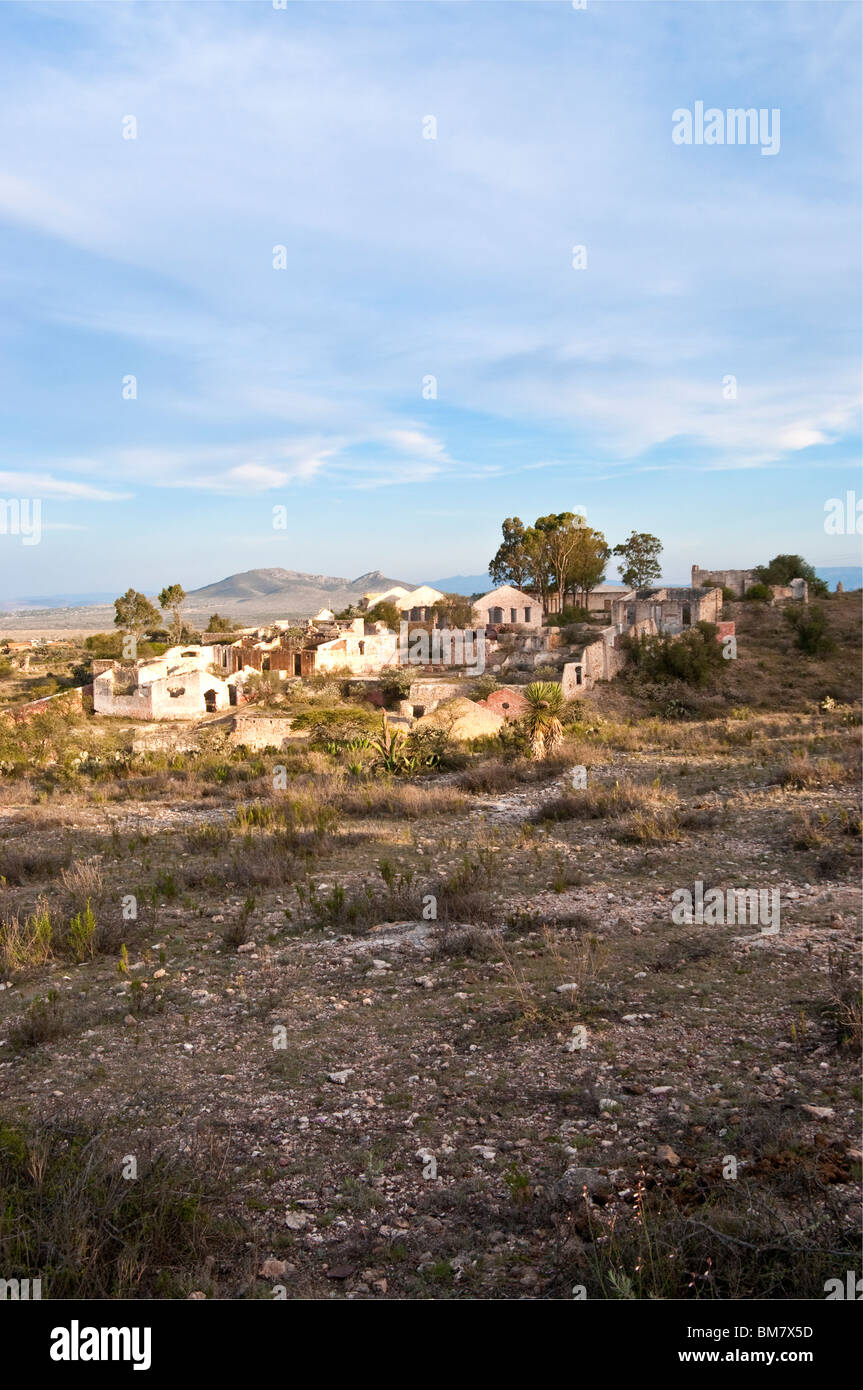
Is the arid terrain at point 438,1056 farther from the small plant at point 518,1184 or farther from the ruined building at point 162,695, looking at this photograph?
the ruined building at point 162,695

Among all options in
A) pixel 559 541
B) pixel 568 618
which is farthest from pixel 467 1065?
pixel 559 541

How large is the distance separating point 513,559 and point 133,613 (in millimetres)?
27991

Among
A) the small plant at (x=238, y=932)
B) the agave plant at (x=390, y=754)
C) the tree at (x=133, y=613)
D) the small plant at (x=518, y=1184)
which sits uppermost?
the tree at (x=133, y=613)

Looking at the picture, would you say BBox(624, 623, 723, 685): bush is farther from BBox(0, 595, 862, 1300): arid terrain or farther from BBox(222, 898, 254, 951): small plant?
BBox(222, 898, 254, 951): small plant

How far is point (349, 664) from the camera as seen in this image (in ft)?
127

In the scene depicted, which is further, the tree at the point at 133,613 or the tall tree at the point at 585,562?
the tree at the point at 133,613

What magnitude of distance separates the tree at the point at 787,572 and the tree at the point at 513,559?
13492mm

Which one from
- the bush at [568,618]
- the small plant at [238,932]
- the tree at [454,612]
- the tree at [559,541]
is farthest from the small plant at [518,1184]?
the tree at [559,541]

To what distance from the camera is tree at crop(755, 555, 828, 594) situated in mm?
44981

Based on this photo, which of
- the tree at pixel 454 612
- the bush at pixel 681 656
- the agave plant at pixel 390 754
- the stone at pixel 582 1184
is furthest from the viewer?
the tree at pixel 454 612

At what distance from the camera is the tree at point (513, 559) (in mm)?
50094

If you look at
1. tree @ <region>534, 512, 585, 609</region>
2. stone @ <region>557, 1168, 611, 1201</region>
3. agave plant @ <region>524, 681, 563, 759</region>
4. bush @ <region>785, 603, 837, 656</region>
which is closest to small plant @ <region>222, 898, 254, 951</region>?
stone @ <region>557, 1168, 611, 1201</region>
